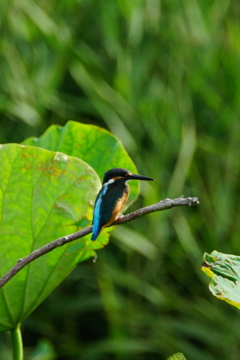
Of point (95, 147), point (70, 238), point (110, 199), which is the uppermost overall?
Result: point (95, 147)

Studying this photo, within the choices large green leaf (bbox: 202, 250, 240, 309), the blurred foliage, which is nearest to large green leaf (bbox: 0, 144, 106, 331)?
large green leaf (bbox: 202, 250, 240, 309)

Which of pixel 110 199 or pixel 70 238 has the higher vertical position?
pixel 110 199

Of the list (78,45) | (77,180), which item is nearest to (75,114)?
(78,45)

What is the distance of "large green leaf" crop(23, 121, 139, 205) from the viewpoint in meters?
1.18

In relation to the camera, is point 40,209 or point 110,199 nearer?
point 110,199

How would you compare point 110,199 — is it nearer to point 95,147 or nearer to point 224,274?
point 224,274

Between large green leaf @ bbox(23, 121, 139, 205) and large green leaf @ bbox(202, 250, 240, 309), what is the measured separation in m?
0.41

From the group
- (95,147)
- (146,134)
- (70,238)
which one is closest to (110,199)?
(70,238)

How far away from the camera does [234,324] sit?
7.36 ft

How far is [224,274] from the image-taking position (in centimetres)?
77

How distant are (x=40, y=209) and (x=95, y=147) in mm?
277

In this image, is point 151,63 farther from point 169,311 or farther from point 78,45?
point 169,311

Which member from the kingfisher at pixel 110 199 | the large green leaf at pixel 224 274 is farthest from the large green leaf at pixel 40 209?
the large green leaf at pixel 224 274

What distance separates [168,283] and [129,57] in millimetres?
1066
